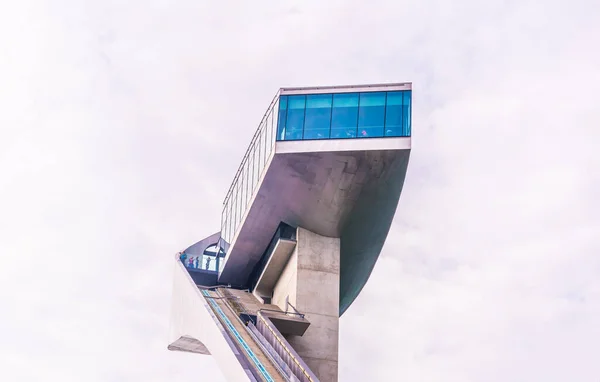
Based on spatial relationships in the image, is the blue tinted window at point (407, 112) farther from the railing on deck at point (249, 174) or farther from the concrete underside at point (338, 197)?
the railing on deck at point (249, 174)

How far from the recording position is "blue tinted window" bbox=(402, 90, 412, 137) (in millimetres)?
28547

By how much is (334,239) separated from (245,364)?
7.68 metres

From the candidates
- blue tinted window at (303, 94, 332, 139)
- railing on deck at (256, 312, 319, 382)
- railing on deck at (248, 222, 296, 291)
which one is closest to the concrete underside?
railing on deck at (248, 222, 296, 291)

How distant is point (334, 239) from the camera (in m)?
31.2

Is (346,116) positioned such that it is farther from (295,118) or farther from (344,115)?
(295,118)

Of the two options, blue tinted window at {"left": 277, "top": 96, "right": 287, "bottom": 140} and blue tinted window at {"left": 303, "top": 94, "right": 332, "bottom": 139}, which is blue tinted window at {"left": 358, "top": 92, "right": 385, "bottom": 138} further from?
blue tinted window at {"left": 277, "top": 96, "right": 287, "bottom": 140}

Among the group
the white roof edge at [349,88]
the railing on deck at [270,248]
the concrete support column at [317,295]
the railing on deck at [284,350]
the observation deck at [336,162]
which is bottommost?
the railing on deck at [284,350]

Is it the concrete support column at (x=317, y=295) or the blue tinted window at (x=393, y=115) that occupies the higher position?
the blue tinted window at (x=393, y=115)

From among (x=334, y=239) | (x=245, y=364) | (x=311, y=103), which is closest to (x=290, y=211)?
(x=334, y=239)

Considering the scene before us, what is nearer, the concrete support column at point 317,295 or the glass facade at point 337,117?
the glass facade at point 337,117

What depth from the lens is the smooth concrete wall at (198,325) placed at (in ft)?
83.8

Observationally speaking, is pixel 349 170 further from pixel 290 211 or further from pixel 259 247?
pixel 259 247

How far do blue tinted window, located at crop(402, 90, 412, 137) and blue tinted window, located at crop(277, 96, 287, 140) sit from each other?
3.73 m

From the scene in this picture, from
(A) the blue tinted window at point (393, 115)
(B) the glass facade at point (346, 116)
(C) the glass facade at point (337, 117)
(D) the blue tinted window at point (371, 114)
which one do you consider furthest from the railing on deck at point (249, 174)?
(A) the blue tinted window at point (393, 115)
